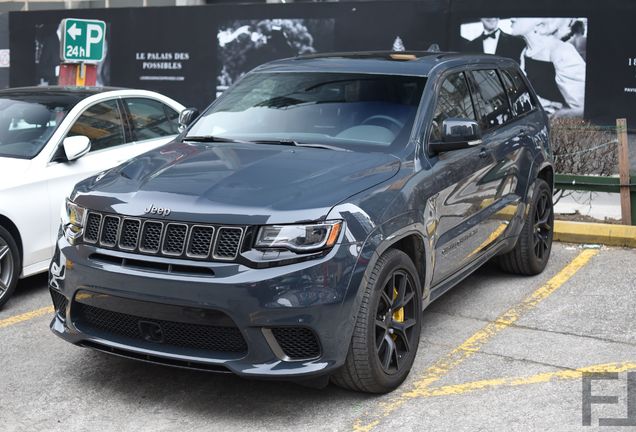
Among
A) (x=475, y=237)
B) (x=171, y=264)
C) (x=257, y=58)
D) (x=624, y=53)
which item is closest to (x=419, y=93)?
(x=475, y=237)

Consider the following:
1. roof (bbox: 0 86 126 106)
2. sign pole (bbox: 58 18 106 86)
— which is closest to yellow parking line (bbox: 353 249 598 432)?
roof (bbox: 0 86 126 106)

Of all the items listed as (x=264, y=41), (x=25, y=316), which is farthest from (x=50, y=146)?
(x=264, y=41)

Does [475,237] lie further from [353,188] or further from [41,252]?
[41,252]

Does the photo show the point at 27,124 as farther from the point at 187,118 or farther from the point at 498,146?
the point at 498,146

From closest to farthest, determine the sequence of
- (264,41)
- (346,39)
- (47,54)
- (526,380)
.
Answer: (526,380) → (346,39) → (264,41) → (47,54)

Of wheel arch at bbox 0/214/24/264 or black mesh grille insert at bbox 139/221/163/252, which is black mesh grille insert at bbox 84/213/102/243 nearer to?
black mesh grille insert at bbox 139/221/163/252

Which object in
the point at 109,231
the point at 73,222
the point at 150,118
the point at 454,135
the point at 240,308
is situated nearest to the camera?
the point at 240,308

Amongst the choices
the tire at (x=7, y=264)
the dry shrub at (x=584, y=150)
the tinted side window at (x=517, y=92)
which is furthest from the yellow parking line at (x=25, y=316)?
the dry shrub at (x=584, y=150)

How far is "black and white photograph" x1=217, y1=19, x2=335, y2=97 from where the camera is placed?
543 inches

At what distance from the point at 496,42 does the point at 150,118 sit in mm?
6070

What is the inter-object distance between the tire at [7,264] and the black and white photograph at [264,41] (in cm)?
813

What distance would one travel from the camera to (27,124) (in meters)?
7.18

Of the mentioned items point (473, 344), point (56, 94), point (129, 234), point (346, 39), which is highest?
point (346, 39)

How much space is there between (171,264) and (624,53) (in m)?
9.00
